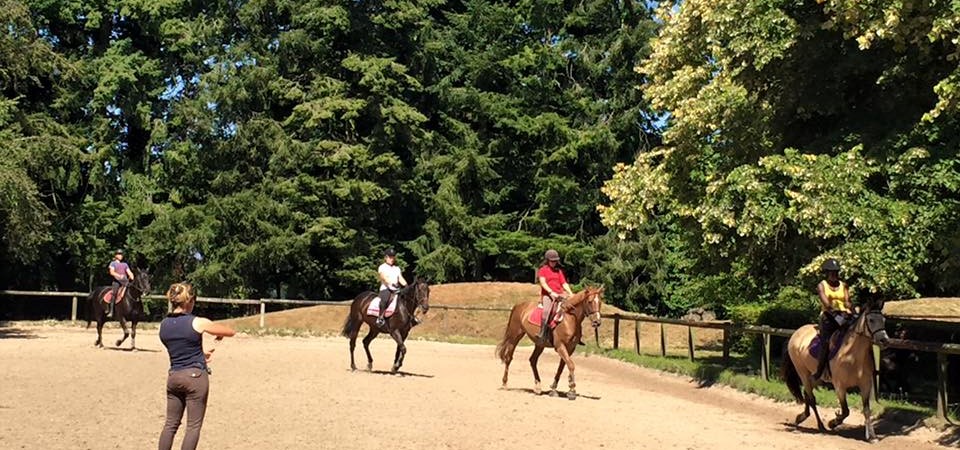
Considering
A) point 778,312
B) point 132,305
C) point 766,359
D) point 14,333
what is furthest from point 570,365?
point 14,333

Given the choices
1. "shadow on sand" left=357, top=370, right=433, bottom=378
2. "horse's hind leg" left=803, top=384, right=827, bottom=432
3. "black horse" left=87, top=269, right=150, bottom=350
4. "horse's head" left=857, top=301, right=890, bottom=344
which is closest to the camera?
"horse's head" left=857, top=301, right=890, bottom=344

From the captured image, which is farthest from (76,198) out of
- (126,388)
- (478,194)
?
(126,388)

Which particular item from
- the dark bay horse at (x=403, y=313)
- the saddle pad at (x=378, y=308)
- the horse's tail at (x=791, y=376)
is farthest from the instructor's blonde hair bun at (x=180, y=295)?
the saddle pad at (x=378, y=308)

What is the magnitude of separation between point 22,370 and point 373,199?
24.8 meters

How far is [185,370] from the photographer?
26.7ft

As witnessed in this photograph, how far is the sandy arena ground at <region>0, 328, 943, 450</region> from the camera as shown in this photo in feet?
35.4

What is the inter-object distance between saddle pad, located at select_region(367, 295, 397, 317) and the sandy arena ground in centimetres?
127

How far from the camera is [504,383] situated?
17625 millimetres

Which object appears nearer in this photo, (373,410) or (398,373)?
(373,410)

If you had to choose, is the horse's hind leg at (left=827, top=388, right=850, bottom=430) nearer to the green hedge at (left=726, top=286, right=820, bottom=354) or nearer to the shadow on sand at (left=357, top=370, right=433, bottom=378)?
the shadow on sand at (left=357, top=370, right=433, bottom=378)

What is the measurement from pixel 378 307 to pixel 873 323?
10293mm

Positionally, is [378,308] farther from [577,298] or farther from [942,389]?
[942,389]

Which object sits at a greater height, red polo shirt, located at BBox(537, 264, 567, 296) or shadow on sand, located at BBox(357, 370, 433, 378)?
red polo shirt, located at BBox(537, 264, 567, 296)

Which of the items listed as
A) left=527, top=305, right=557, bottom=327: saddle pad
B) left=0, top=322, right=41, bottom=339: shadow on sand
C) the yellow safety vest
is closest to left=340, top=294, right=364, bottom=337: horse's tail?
left=527, top=305, right=557, bottom=327: saddle pad
